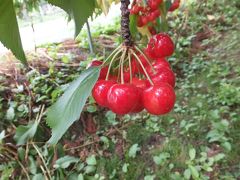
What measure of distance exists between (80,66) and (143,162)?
35.7 inches

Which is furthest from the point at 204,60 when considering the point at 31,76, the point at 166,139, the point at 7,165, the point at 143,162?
the point at 7,165

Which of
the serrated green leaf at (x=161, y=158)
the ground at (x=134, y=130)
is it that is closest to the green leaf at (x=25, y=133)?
the ground at (x=134, y=130)

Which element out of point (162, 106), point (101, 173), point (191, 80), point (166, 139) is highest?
point (162, 106)

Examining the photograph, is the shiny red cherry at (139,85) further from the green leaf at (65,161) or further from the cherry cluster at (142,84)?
the green leaf at (65,161)

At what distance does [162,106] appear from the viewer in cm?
50

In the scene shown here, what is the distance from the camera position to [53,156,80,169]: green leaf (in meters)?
2.03

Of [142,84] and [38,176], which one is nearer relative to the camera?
[142,84]

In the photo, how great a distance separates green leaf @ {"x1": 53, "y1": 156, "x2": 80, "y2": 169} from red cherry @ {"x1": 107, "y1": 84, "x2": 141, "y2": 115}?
159cm

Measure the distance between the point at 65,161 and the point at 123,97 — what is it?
1655 mm

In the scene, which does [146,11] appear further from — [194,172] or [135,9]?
[194,172]

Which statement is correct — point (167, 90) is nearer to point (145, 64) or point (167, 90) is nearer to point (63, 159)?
point (145, 64)

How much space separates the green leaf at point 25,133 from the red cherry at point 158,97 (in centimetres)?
168

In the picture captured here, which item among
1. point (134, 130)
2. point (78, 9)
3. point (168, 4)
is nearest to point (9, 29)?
point (78, 9)

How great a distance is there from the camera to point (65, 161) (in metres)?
2.05
